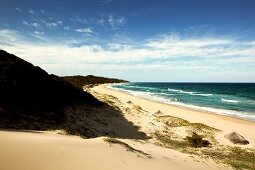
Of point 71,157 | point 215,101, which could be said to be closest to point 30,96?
point 71,157

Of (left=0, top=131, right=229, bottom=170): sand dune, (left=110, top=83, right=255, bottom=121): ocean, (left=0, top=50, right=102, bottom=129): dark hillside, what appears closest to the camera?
(left=0, top=131, right=229, bottom=170): sand dune

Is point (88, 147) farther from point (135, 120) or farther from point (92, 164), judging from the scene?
point (135, 120)

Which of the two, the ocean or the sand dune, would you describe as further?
the ocean

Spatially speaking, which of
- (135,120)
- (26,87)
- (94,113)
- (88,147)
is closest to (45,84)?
(26,87)

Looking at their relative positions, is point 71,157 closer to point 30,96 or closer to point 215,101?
point 30,96

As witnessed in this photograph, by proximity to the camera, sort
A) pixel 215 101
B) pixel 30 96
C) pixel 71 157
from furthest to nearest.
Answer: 1. pixel 215 101
2. pixel 30 96
3. pixel 71 157

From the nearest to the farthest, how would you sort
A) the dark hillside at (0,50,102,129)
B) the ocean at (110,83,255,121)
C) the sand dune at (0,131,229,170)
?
the sand dune at (0,131,229,170), the dark hillside at (0,50,102,129), the ocean at (110,83,255,121)

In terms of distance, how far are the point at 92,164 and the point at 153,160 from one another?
10.7 ft

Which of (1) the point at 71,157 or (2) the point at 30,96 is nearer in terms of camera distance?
(1) the point at 71,157

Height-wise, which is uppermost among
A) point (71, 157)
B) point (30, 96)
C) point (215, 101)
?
point (30, 96)

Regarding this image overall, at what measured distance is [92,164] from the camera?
317 inches

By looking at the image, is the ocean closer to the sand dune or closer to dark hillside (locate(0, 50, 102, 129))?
dark hillside (locate(0, 50, 102, 129))

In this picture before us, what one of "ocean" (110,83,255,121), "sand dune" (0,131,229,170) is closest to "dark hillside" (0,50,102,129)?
"sand dune" (0,131,229,170)

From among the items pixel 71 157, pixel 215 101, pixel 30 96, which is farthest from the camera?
pixel 215 101
